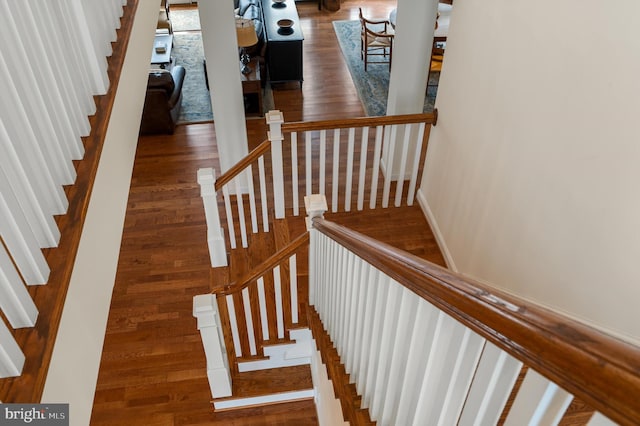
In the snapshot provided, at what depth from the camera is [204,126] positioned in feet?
21.8

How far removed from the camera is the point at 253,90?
20.9ft

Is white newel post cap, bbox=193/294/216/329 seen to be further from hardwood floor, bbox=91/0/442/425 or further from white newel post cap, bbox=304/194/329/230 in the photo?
hardwood floor, bbox=91/0/442/425

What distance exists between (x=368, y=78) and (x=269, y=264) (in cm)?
512

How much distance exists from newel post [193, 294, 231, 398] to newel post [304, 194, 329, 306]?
1.97ft

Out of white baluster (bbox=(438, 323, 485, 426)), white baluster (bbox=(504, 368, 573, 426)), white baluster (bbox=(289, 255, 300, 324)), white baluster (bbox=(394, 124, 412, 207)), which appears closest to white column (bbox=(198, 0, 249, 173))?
white baluster (bbox=(394, 124, 412, 207))

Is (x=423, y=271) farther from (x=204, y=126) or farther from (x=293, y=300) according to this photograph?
(x=204, y=126)

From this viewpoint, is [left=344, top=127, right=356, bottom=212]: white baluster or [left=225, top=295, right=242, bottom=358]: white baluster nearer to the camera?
[left=225, top=295, right=242, bottom=358]: white baluster

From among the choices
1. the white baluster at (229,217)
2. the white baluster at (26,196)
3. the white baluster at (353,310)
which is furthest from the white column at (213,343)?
the white baluster at (26,196)

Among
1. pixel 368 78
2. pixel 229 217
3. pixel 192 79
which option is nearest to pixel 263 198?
pixel 229 217

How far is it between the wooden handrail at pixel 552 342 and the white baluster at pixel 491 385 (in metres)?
0.05

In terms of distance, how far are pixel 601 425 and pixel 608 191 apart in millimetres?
1628

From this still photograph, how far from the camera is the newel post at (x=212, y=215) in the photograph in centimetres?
351

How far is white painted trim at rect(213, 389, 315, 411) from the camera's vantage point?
3334 mm

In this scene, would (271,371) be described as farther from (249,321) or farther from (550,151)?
(550,151)
